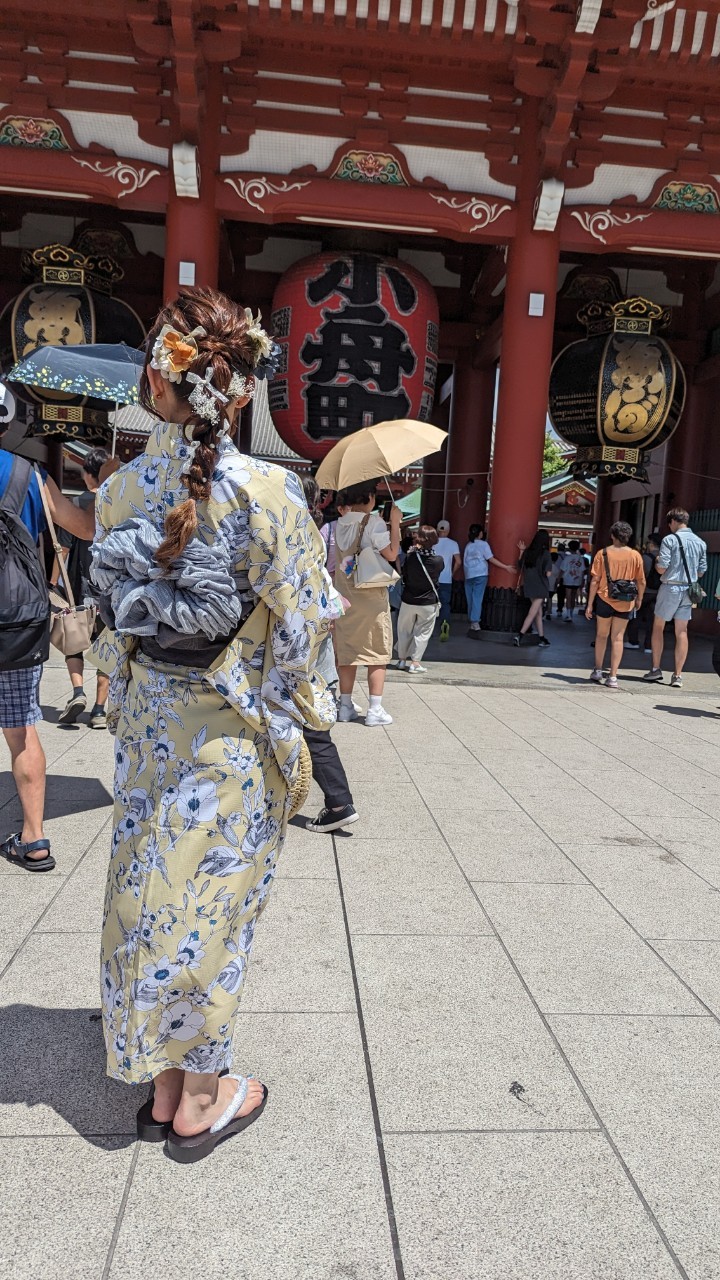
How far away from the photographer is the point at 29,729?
10.4 feet

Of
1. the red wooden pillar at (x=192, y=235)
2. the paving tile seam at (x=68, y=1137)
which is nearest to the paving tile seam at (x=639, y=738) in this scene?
the paving tile seam at (x=68, y=1137)

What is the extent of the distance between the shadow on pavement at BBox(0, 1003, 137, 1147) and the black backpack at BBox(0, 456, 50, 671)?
4.13 feet

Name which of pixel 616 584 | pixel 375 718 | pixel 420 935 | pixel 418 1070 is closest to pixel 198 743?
pixel 418 1070

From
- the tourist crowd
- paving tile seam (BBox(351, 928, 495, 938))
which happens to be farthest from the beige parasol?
the tourist crowd

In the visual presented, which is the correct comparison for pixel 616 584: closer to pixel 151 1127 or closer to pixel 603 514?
pixel 151 1127

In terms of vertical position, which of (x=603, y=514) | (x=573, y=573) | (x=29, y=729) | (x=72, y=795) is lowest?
(x=72, y=795)

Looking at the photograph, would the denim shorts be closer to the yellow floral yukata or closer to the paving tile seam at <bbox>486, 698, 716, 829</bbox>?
the paving tile seam at <bbox>486, 698, 716, 829</bbox>

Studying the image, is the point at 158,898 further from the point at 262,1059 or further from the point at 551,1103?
the point at 551,1103

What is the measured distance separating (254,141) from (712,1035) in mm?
9282

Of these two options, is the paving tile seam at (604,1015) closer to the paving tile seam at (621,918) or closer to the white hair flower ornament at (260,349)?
the paving tile seam at (621,918)

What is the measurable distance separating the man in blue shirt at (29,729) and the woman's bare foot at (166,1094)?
1534mm

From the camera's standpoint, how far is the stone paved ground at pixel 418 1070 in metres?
1.53

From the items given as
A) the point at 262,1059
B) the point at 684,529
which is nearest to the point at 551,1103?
the point at 262,1059

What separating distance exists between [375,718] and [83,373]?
9.90ft
